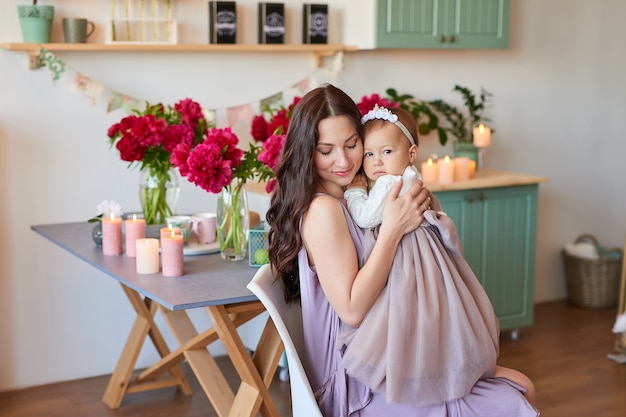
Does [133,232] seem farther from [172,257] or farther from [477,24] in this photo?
[477,24]

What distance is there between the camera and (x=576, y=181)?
206 inches

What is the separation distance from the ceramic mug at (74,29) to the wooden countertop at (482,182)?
92 cm

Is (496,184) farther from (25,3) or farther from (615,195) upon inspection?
(25,3)

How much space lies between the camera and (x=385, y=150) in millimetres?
2234

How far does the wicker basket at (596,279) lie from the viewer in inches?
197

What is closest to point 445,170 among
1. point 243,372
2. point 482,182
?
point 482,182

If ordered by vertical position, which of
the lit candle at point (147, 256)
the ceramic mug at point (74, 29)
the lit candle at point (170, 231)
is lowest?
the lit candle at point (147, 256)

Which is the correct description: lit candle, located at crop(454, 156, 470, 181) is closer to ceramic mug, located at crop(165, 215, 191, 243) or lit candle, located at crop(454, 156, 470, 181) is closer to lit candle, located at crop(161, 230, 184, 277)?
ceramic mug, located at crop(165, 215, 191, 243)

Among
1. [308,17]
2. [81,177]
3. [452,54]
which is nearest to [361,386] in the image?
[81,177]

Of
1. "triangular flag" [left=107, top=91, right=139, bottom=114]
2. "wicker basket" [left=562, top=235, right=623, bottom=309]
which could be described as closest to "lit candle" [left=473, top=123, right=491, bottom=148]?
"wicker basket" [left=562, top=235, right=623, bottom=309]

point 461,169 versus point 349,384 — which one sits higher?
point 461,169

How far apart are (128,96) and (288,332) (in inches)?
77.0

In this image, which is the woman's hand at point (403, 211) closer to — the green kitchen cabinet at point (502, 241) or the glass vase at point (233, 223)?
the glass vase at point (233, 223)

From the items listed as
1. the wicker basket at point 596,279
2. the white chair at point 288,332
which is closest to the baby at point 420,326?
the white chair at point 288,332
